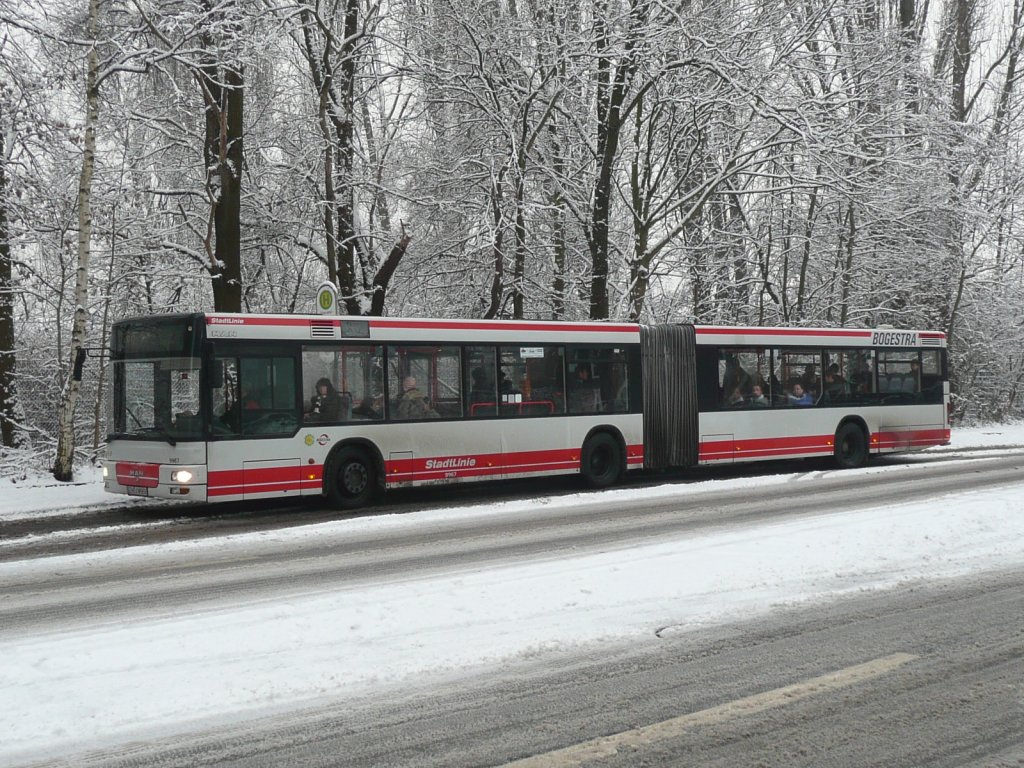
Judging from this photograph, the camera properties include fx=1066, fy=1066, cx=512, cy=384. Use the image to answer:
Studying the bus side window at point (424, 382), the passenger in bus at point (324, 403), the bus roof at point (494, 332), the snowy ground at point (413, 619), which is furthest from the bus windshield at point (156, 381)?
the bus side window at point (424, 382)

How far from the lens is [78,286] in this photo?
17500 millimetres

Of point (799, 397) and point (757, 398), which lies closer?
point (757, 398)

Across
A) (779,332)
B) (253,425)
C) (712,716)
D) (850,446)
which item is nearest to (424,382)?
(253,425)

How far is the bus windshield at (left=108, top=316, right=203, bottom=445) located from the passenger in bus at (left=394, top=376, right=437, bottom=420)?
10.3ft

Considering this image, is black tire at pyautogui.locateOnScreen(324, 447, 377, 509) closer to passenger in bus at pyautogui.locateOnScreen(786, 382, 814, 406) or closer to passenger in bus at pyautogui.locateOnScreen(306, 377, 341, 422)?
passenger in bus at pyautogui.locateOnScreen(306, 377, 341, 422)

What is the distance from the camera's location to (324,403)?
15.3 meters

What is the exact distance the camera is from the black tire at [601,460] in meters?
18.3

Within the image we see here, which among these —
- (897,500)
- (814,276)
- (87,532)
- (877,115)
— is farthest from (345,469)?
(814,276)

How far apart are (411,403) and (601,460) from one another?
4.15 meters

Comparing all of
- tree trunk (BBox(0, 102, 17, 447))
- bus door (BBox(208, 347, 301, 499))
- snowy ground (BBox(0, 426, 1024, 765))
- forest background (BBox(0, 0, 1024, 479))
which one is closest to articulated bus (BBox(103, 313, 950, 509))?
bus door (BBox(208, 347, 301, 499))

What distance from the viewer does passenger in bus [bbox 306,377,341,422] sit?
15148mm

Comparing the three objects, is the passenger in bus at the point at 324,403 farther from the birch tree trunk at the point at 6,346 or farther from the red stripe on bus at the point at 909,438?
the red stripe on bus at the point at 909,438

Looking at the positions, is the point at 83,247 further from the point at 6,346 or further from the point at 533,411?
the point at 533,411

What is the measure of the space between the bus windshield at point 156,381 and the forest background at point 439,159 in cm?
293
